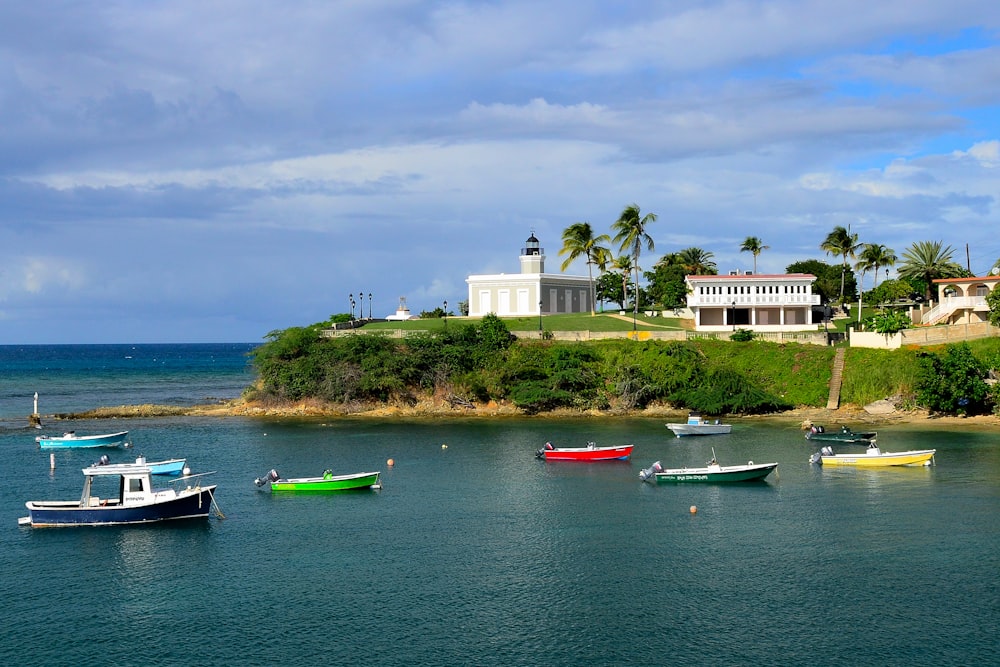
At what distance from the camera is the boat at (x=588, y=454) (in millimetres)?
68250

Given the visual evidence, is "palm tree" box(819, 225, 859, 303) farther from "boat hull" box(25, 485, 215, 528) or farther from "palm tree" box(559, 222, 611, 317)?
"boat hull" box(25, 485, 215, 528)

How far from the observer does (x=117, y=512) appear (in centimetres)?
5056

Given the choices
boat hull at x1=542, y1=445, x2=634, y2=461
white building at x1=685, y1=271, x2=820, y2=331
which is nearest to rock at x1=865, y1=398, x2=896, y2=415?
white building at x1=685, y1=271, x2=820, y2=331

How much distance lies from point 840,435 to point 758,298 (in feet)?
142

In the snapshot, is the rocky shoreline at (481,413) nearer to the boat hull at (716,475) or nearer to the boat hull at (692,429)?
the boat hull at (692,429)

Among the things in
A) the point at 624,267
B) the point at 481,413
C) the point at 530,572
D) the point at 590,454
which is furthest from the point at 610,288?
the point at 530,572

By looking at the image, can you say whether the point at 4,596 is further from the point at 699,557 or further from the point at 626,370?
the point at 626,370

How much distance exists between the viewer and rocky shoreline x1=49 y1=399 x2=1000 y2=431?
85062mm

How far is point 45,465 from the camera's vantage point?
70750 millimetres

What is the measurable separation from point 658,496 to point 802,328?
197 ft

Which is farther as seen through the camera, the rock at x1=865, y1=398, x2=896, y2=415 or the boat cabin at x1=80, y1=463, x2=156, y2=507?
the rock at x1=865, y1=398, x2=896, y2=415

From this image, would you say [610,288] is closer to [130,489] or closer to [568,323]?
[568,323]

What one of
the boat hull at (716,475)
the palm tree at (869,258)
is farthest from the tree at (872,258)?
the boat hull at (716,475)

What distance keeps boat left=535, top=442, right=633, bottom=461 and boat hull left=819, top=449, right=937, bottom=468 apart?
13.4 meters
